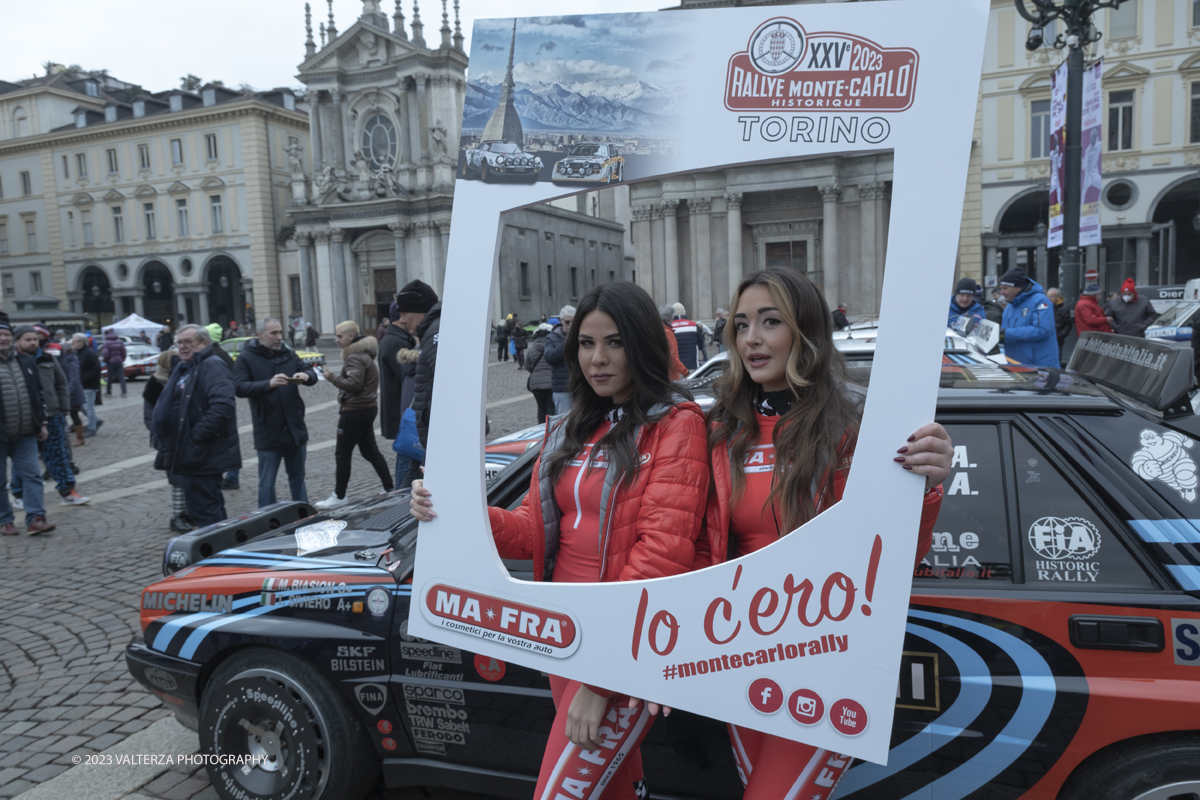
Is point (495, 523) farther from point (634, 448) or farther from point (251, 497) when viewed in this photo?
point (251, 497)

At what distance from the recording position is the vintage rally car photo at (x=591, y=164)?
5.73 feet

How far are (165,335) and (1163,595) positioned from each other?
28.4m

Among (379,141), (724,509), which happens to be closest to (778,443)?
(724,509)

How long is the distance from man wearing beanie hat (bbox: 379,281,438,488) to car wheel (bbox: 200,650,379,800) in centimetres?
380

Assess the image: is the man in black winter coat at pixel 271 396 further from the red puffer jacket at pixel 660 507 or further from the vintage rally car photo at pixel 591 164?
the vintage rally car photo at pixel 591 164

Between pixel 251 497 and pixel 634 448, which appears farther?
pixel 251 497

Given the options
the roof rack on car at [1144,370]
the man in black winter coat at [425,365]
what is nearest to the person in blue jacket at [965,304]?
the man in black winter coat at [425,365]

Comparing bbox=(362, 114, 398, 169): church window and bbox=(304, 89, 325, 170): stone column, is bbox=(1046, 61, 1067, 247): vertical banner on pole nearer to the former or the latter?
bbox=(362, 114, 398, 169): church window

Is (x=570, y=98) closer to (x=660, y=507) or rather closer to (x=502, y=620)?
(x=660, y=507)

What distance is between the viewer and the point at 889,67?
5.19 ft

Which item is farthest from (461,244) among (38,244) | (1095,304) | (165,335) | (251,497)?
(38,244)

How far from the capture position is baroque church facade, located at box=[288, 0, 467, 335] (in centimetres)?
4372

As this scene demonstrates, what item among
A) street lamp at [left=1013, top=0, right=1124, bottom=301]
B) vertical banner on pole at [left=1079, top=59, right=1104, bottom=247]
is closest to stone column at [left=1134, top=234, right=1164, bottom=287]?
street lamp at [left=1013, top=0, right=1124, bottom=301]

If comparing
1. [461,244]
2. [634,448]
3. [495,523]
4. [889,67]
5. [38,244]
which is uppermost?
[38,244]
